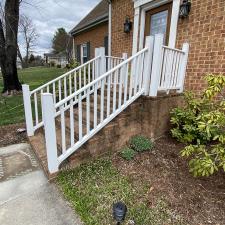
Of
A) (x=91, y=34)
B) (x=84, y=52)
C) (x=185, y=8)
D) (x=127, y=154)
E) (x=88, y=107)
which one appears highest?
(x=91, y=34)

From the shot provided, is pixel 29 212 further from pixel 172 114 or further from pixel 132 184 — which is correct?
pixel 172 114

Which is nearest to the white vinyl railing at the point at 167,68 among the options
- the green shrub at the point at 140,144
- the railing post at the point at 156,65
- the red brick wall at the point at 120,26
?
the railing post at the point at 156,65

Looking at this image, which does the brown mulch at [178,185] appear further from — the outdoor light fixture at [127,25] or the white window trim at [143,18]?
the outdoor light fixture at [127,25]

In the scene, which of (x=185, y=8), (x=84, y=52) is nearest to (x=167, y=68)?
(x=185, y=8)

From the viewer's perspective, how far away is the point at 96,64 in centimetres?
471

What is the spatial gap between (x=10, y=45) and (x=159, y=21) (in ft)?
18.5

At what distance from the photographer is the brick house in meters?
3.40

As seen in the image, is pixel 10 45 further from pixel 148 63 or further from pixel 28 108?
pixel 148 63

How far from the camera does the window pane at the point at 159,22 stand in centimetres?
449

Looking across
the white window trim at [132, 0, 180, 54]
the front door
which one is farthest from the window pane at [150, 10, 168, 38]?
the white window trim at [132, 0, 180, 54]

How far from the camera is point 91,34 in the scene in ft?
30.6

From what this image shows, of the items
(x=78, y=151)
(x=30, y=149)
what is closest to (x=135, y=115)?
(x=78, y=151)

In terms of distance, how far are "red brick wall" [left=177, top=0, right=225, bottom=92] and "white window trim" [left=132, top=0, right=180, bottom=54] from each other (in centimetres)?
13

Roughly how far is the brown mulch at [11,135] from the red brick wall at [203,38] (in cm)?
373
